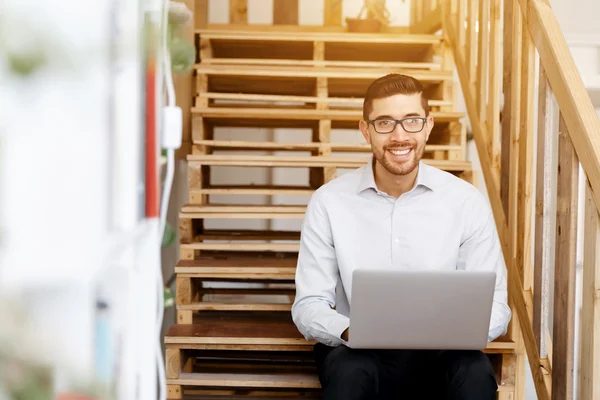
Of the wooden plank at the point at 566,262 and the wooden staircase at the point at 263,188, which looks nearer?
the wooden plank at the point at 566,262

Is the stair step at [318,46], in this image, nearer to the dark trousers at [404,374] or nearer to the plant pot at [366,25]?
the plant pot at [366,25]

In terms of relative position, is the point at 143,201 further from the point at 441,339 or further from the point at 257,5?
the point at 257,5

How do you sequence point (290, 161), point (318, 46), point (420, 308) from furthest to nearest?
point (318, 46) < point (290, 161) < point (420, 308)

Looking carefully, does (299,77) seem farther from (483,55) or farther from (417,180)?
(417,180)

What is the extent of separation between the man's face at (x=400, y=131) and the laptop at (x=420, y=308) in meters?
0.51

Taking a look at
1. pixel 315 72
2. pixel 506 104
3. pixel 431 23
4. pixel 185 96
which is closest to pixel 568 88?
pixel 506 104

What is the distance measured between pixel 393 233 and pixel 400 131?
0.96 feet

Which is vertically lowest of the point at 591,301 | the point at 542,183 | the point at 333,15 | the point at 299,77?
the point at 591,301

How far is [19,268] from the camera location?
461mm

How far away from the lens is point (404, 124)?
1.91 meters

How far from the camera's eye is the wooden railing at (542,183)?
159cm

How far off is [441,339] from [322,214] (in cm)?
58

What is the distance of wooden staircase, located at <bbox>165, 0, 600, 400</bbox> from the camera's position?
1.76m

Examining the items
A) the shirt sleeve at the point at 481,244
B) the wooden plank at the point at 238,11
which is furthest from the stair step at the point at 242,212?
the wooden plank at the point at 238,11
